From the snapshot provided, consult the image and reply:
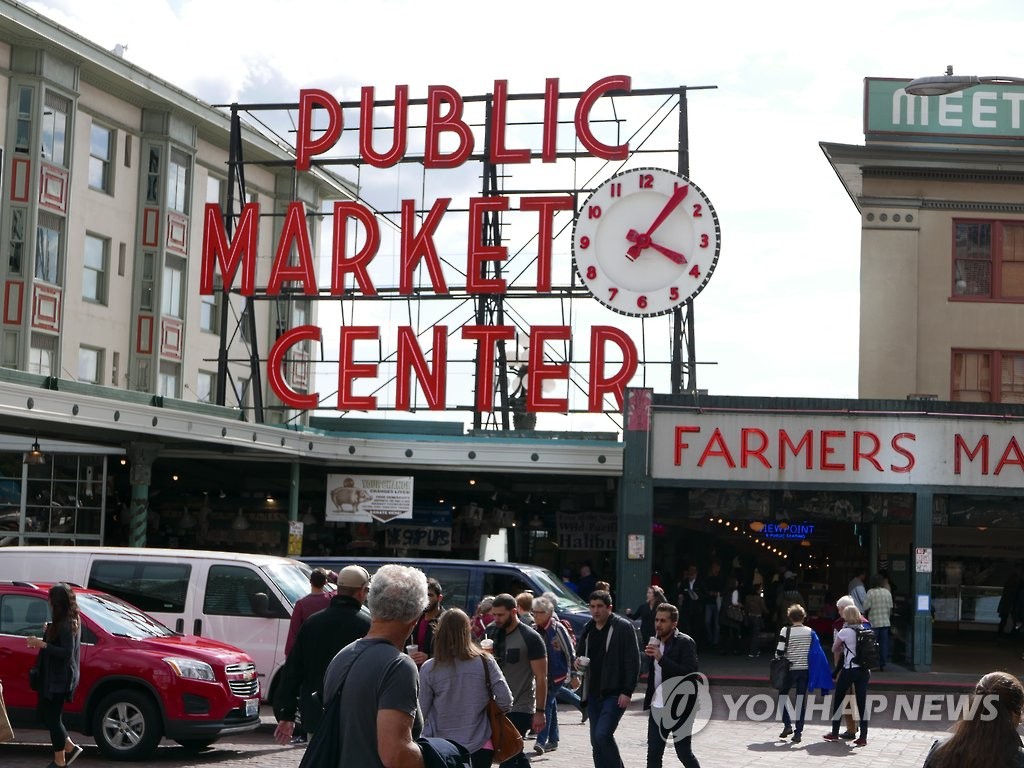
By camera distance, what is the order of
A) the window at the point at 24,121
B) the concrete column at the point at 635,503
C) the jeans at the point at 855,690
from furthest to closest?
1. the window at the point at 24,121
2. the concrete column at the point at 635,503
3. the jeans at the point at 855,690

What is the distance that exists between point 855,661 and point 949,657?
13.5 m

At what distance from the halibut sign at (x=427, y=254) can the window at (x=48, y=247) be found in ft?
22.0

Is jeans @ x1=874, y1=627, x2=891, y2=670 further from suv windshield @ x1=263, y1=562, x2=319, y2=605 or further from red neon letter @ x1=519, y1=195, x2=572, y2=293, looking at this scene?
suv windshield @ x1=263, y1=562, x2=319, y2=605

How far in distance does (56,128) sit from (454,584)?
25.8 m

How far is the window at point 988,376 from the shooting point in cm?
3350

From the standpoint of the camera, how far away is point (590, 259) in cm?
3475

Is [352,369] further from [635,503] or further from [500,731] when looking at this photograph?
[500,731]

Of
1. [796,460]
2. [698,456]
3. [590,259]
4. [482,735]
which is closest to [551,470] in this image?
[698,456]

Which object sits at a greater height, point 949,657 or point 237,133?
point 237,133

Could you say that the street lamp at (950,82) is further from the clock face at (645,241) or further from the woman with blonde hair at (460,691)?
the clock face at (645,241)

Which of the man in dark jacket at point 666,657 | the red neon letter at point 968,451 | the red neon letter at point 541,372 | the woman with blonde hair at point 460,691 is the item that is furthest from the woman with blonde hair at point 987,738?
the red neon letter at point 541,372

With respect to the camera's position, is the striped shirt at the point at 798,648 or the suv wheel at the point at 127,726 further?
the striped shirt at the point at 798,648

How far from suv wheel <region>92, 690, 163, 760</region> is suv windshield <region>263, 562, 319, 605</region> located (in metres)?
3.84

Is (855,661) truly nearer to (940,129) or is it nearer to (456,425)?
(456,425)
